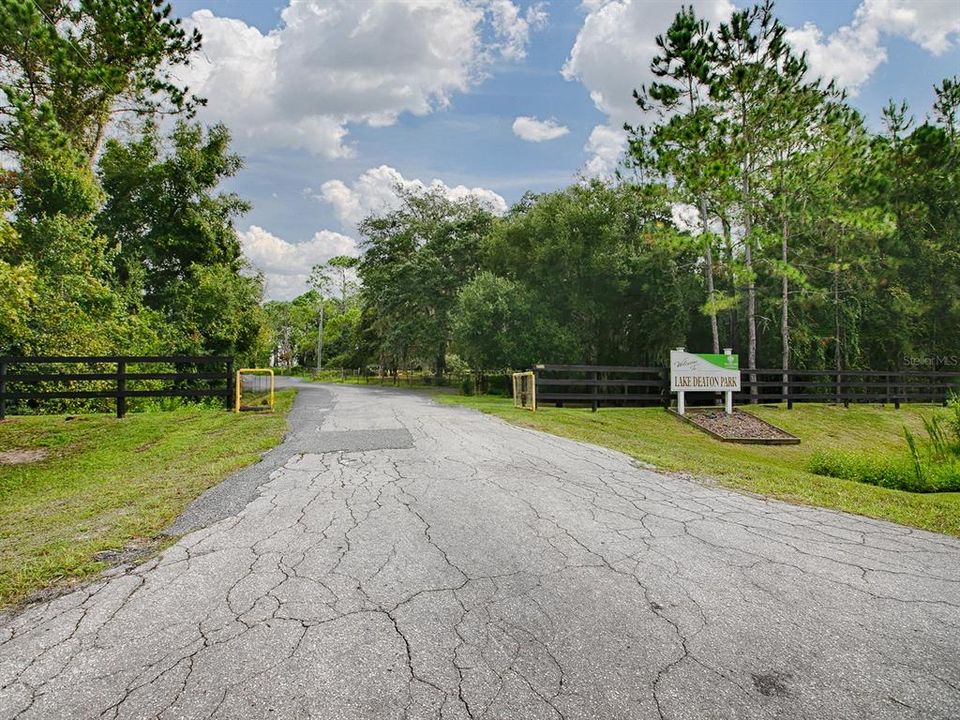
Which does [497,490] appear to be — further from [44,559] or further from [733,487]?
[44,559]

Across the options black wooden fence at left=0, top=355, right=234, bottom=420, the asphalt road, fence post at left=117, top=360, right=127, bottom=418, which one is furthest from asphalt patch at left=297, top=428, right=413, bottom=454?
fence post at left=117, top=360, right=127, bottom=418

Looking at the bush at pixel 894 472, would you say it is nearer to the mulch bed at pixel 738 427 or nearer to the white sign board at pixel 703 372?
the mulch bed at pixel 738 427

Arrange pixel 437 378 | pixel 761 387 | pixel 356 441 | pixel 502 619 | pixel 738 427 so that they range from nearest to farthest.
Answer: pixel 502 619, pixel 356 441, pixel 738 427, pixel 761 387, pixel 437 378

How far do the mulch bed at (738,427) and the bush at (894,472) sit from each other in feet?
10.5

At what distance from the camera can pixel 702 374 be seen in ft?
45.2

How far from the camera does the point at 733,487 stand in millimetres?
5703

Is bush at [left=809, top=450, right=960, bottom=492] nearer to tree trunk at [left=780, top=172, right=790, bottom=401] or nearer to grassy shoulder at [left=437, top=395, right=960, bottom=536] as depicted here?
grassy shoulder at [left=437, top=395, right=960, bottom=536]

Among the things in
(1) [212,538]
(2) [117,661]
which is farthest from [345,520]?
(2) [117,661]

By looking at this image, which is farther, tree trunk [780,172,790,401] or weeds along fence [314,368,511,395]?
weeds along fence [314,368,511,395]

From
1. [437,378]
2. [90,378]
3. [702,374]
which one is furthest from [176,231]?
[702,374]

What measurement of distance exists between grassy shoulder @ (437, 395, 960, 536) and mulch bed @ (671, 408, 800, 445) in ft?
0.97

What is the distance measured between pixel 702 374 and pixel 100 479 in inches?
531

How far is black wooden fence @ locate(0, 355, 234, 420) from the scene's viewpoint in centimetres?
1010

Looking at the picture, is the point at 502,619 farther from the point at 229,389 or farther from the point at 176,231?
the point at 176,231
